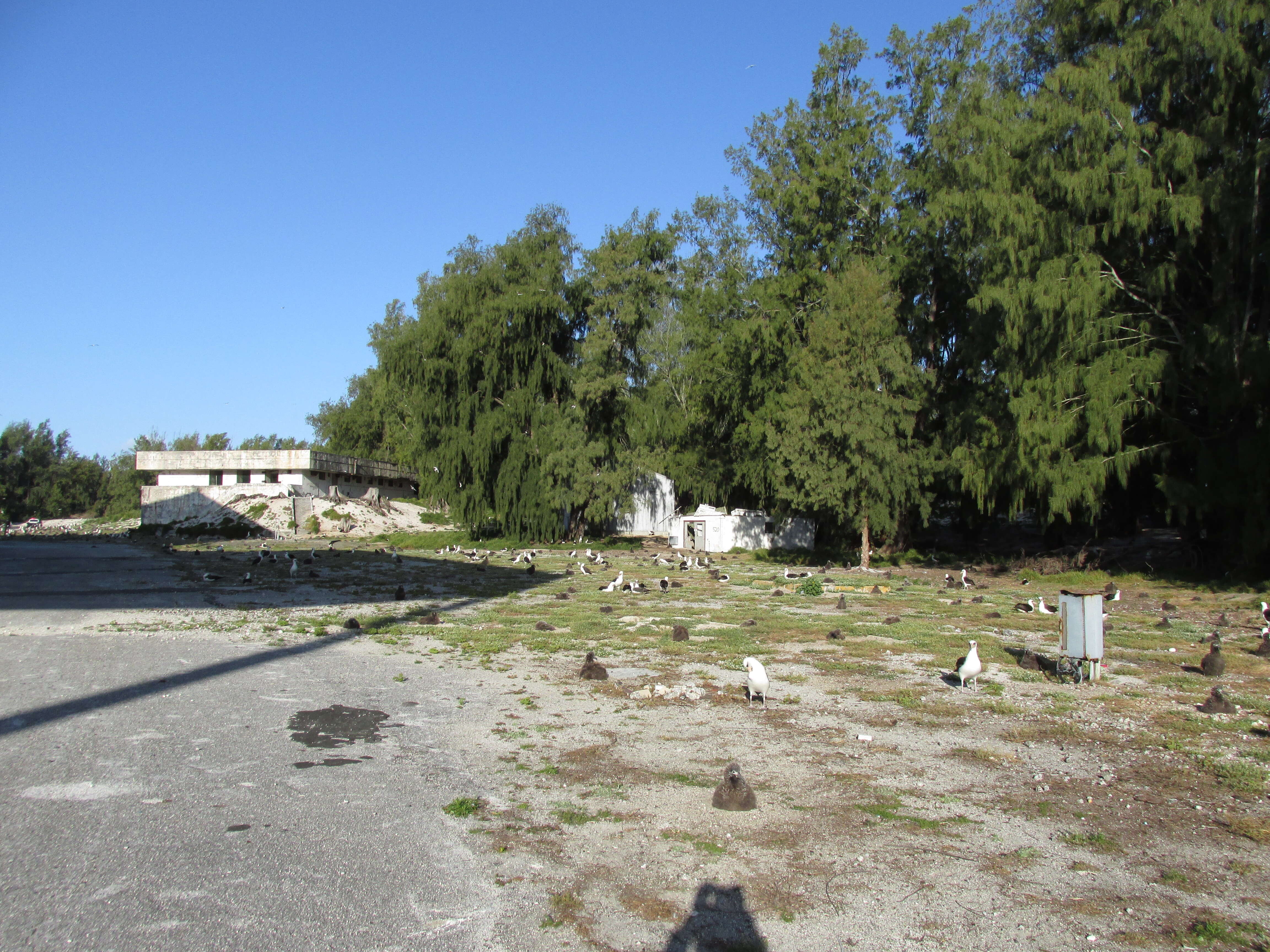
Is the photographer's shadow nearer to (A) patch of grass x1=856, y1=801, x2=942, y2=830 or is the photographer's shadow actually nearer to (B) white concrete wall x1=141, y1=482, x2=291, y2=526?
(A) patch of grass x1=856, y1=801, x2=942, y2=830

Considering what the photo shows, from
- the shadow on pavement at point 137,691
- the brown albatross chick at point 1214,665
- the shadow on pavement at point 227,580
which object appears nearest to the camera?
the shadow on pavement at point 137,691

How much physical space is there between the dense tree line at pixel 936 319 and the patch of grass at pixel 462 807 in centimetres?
2252

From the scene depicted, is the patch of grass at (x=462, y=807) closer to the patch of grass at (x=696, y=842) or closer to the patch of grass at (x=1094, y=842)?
the patch of grass at (x=696, y=842)

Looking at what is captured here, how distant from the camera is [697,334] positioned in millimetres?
39625

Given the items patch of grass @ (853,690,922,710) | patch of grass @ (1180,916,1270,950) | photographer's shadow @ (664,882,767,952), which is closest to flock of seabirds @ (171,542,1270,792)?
patch of grass @ (853,690,922,710)

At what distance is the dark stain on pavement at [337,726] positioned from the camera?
7316 millimetres

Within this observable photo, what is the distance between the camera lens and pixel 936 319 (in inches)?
1363

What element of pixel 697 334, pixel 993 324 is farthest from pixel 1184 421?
pixel 697 334

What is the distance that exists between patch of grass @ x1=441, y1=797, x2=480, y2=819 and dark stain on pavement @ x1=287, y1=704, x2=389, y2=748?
182cm

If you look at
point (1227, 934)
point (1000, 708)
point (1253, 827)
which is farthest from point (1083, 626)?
point (1227, 934)

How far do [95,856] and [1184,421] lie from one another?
28.0 meters

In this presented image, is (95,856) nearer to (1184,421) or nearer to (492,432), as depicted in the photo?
(1184,421)

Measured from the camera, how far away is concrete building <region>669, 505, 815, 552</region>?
40844 millimetres

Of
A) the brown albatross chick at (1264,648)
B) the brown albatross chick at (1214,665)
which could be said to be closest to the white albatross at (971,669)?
the brown albatross chick at (1214,665)
